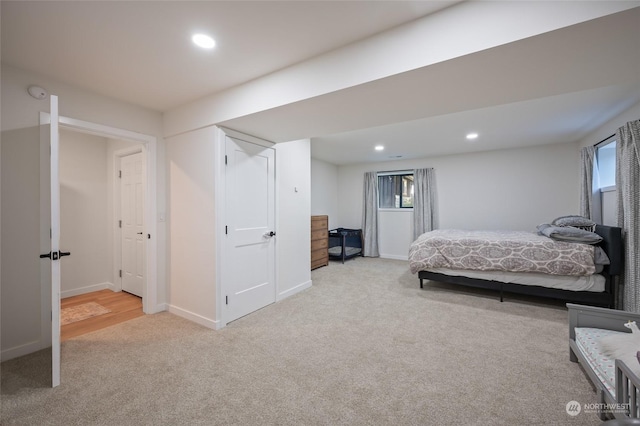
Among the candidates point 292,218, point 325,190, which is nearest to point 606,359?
point 292,218

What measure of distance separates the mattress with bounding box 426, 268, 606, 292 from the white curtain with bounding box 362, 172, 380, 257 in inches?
112

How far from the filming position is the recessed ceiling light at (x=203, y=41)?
5.72 feet

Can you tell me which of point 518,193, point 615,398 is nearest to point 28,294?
point 615,398

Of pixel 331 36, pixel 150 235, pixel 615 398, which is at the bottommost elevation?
pixel 615 398

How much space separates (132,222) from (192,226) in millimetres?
1551

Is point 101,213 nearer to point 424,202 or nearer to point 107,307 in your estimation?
point 107,307

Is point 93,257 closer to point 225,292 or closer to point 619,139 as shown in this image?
point 225,292

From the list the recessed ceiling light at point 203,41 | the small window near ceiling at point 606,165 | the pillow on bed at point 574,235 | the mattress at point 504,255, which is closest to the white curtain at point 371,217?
the mattress at point 504,255

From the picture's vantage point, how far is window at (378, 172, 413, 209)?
638 centimetres

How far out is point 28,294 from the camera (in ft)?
7.34

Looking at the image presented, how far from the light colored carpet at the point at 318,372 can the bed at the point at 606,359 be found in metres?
0.18

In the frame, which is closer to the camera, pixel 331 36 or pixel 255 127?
pixel 331 36

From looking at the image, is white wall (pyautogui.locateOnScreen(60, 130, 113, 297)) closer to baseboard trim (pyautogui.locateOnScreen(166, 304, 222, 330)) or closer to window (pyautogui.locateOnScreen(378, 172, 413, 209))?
baseboard trim (pyautogui.locateOnScreen(166, 304, 222, 330))

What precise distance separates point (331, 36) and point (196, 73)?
122cm
